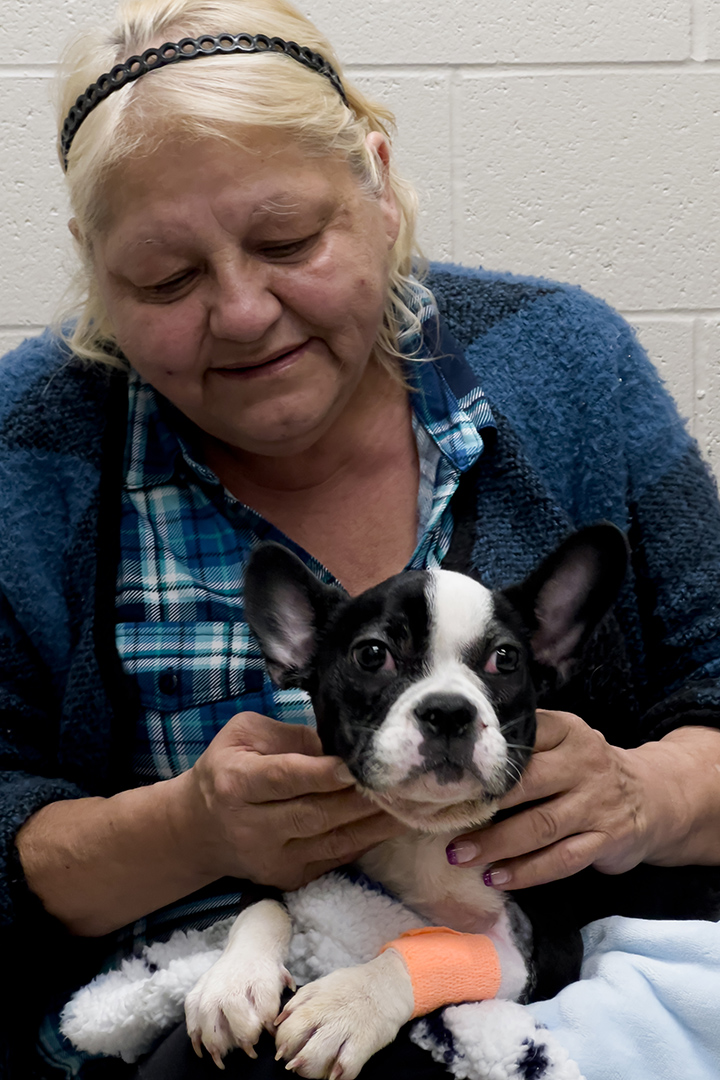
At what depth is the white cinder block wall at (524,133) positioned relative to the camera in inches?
72.8

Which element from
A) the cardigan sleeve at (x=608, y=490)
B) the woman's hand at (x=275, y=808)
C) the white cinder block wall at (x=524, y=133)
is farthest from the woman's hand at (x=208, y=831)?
the white cinder block wall at (x=524, y=133)

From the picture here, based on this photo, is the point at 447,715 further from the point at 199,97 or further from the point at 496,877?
the point at 199,97

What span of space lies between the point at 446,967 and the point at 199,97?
0.93 m

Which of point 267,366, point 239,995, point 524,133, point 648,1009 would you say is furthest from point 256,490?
point 524,133

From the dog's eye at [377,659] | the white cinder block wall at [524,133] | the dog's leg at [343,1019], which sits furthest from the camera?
the white cinder block wall at [524,133]

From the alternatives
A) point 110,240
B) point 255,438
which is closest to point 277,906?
point 255,438

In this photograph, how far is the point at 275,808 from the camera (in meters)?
1.08

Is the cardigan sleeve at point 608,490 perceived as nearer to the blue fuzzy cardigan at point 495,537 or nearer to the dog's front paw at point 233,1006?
the blue fuzzy cardigan at point 495,537

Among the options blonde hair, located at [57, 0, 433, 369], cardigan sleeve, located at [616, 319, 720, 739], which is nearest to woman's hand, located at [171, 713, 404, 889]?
cardigan sleeve, located at [616, 319, 720, 739]

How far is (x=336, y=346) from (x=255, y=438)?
15 cm

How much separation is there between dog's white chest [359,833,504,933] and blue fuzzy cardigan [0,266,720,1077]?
0.90 ft

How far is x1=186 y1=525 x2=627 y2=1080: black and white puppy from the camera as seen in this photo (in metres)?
0.95

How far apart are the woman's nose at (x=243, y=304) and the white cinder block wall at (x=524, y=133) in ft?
2.62

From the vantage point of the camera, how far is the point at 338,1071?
0.92 meters
